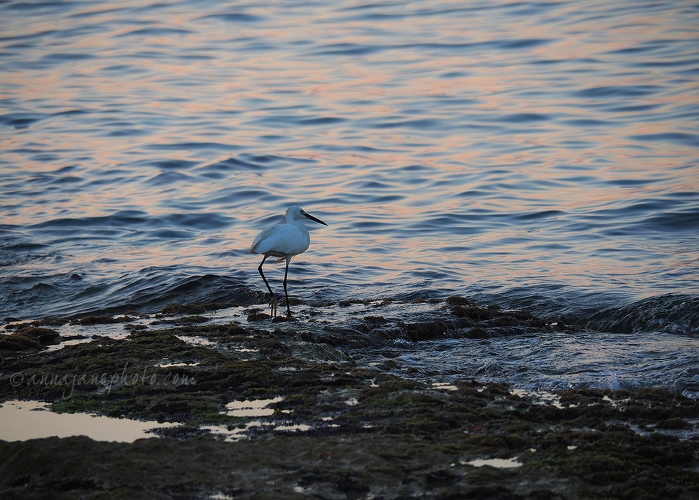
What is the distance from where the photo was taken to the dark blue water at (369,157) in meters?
10.4

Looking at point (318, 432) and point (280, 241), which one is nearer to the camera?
point (318, 432)

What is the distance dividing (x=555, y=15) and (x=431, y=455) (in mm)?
23821

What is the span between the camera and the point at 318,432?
15.2 ft

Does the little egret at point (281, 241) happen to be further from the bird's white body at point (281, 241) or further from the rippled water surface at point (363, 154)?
the rippled water surface at point (363, 154)

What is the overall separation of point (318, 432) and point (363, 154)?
40.2 feet

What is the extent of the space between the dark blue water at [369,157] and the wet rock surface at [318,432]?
3214 millimetres

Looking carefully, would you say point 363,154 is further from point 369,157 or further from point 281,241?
point 281,241

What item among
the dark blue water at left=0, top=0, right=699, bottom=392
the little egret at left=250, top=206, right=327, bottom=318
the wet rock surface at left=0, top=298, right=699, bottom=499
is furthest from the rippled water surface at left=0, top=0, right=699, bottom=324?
the wet rock surface at left=0, top=298, right=699, bottom=499

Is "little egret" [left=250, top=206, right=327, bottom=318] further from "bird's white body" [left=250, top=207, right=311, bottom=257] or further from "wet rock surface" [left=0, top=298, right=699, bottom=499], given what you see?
"wet rock surface" [left=0, top=298, right=699, bottom=499]

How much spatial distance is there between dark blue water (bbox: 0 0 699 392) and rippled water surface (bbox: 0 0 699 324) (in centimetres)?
6

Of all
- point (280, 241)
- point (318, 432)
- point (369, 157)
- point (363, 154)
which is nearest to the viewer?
point (318, 432)

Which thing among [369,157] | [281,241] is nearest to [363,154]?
[369,157]

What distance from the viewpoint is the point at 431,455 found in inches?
165

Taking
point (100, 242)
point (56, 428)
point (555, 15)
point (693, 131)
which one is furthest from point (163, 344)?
point (555, 15)
